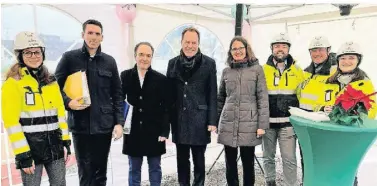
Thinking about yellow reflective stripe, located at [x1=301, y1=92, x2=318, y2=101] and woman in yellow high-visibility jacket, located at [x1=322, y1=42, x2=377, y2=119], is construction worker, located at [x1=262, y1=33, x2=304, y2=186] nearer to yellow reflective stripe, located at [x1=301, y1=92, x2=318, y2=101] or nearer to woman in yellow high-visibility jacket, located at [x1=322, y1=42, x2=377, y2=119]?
yellow reflective stripe, located at [x1=301, y1=92, x2=318, y2=101]

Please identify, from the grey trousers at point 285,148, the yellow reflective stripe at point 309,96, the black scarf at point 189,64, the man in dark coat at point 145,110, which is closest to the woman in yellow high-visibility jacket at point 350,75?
the yellow reflective stripe at point 309,96

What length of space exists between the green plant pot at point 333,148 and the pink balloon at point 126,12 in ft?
4.75

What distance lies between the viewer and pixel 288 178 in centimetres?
206

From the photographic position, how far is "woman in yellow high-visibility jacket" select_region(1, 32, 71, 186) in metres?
1.43

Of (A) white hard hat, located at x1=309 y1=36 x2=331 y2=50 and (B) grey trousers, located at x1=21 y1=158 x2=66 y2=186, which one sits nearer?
(B) grey trousers, located at x1=21 y1=158 x2=66 y2=186

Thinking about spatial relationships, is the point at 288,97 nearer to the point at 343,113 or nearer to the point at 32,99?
the point at 343,113

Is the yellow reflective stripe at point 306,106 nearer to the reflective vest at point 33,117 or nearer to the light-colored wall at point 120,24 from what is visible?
the light-colored wall at point 120,24

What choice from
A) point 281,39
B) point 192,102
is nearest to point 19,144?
point 192,102

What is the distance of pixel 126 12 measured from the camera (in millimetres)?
2309

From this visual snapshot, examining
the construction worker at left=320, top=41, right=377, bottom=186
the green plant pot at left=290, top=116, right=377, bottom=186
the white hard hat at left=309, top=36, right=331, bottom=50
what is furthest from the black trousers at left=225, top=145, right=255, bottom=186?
the white hard hat at left=309, top=36, right=331, bottom=50

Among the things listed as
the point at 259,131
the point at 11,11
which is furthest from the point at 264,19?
the point at 11,11

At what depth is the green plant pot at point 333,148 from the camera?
1415mm

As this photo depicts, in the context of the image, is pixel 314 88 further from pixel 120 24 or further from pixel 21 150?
pixel 21 150

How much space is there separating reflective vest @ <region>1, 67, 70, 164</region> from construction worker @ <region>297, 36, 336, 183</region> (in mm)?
1456
